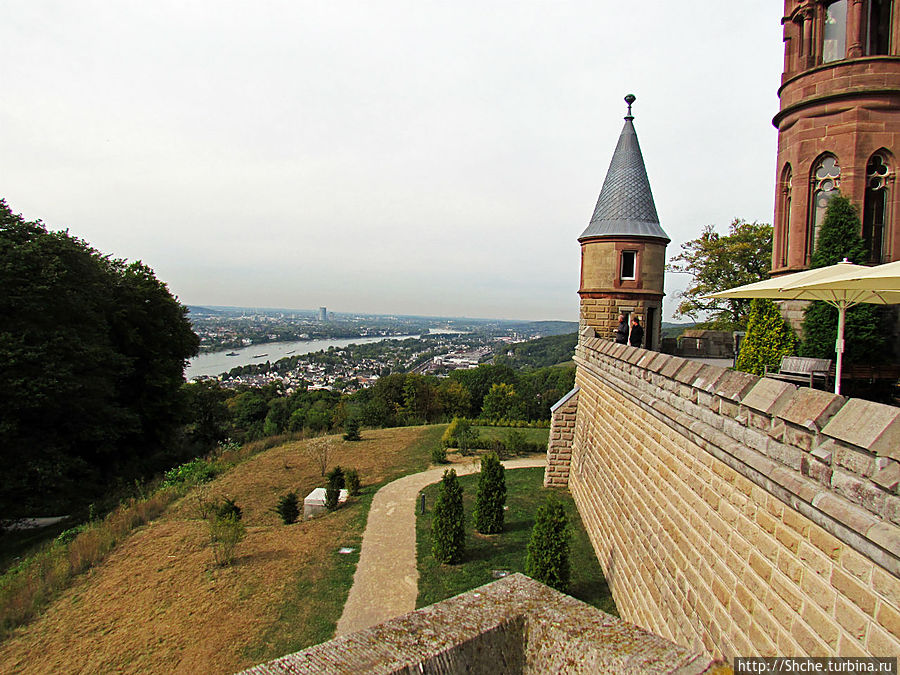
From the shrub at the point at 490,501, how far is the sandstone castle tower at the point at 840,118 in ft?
26.3

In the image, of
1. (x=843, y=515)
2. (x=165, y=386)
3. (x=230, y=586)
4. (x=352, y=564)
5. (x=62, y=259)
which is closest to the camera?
(x=843, y=515)

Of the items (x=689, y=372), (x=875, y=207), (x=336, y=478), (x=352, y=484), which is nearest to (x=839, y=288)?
(x=689, y=372)

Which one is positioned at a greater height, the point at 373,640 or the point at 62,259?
the point at 62,259

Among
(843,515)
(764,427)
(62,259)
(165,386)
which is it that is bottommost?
(165,386)

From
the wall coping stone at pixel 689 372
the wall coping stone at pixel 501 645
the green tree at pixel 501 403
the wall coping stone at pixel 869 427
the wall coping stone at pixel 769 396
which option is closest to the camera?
the wall coping stone at pixel 501 645

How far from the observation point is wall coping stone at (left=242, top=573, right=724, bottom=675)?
1.43 meters

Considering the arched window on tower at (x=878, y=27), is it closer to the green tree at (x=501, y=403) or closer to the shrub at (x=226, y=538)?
the shrub at (x=226, y=538)

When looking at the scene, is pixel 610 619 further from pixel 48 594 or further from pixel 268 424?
pixel 268 424

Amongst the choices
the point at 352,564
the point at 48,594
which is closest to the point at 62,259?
the point at 48,594

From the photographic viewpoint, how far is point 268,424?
35.1 meters

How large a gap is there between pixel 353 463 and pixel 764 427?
17.2 metres

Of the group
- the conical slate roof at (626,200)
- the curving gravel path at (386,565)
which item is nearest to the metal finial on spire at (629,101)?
the conical slate roof at (626,200)

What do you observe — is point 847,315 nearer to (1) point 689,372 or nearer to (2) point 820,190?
(2) point 820,190

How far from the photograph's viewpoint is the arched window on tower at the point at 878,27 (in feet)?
31.2
